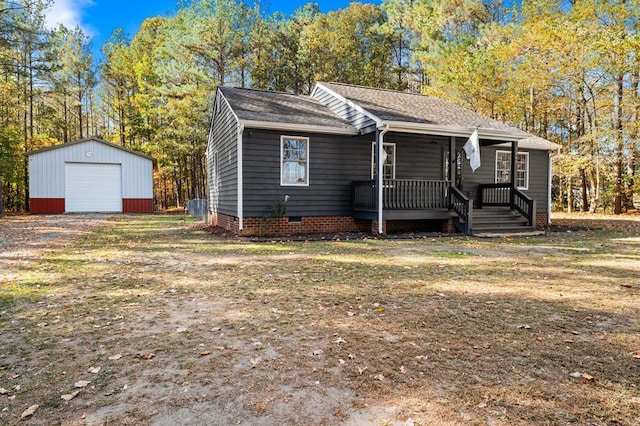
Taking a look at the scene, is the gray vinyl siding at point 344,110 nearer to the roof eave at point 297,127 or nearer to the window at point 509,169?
the roof eave at point 297,127

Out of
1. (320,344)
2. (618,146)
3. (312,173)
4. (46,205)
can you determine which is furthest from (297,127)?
(618,146)

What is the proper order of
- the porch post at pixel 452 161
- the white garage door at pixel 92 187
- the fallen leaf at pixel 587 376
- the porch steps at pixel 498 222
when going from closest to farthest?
1. the fallen leaf at pixel 587 376
2. the porch post at pixel 452 161
3. the porch steps at pixel 498 222
4. the white garage door at pixel 92 187

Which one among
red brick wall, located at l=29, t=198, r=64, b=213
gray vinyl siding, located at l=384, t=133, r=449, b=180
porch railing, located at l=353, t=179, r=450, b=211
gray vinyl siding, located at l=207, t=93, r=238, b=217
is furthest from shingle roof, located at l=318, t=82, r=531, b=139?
red brick wall, located at l=29, t=198, r=64, b=213

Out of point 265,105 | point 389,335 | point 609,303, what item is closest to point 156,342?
point 389,335

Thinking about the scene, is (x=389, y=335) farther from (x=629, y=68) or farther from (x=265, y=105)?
(x=629, y=68)

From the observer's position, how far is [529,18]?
21.4 metres

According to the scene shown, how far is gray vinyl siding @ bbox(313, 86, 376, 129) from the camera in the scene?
37.3 feet

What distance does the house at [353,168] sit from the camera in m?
10.9

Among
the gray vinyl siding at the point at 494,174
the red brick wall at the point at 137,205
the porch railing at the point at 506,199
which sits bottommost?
the red brick wall at the point at 137,205

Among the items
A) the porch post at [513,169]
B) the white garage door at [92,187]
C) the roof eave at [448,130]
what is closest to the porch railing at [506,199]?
the porch post at [513,169]

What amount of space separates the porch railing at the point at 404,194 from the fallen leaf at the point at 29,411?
938cm

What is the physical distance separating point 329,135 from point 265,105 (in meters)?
2.29

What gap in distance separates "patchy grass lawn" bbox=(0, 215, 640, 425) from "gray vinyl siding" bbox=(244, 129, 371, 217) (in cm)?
477

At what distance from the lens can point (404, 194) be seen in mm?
11352
